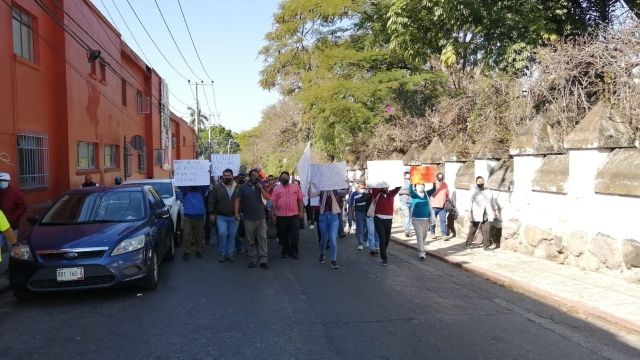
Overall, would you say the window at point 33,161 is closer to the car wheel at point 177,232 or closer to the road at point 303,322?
the car wheel at point 177,232

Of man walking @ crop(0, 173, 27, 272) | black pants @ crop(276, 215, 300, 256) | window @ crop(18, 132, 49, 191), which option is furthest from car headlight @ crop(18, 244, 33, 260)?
window @ crop(18, 132, 49, 191)

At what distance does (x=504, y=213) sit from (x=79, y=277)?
8.31 metres

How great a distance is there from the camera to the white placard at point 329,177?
9773 millimetres

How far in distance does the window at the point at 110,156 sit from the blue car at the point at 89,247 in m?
12.1

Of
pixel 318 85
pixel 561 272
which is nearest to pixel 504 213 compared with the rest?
pixel 561 272

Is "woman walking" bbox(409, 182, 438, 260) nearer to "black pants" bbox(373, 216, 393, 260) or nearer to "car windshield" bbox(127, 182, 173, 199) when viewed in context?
"black pants" bbox(373, 216, 393, 260)

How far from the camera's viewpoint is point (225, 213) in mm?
9906

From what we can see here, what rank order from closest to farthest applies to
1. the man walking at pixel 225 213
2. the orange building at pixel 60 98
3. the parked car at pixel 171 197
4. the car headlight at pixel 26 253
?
the car headlight at pixel 26 253, the man walking at pixel 225 213, the orange building at pixel 60 98, the parked car at pixel 171 197

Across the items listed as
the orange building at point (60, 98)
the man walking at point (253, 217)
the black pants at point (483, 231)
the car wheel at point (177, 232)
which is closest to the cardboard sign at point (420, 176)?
the black pants at point (483, 231)

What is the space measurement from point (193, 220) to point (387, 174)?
3.82 meters

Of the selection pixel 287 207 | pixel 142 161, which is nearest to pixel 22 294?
pixel 287 207

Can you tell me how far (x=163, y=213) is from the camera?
26.7ft

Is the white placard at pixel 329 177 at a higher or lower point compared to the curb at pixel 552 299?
higher

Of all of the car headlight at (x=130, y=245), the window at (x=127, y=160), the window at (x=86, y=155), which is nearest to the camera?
the car headlight at (x=130, y=245)
